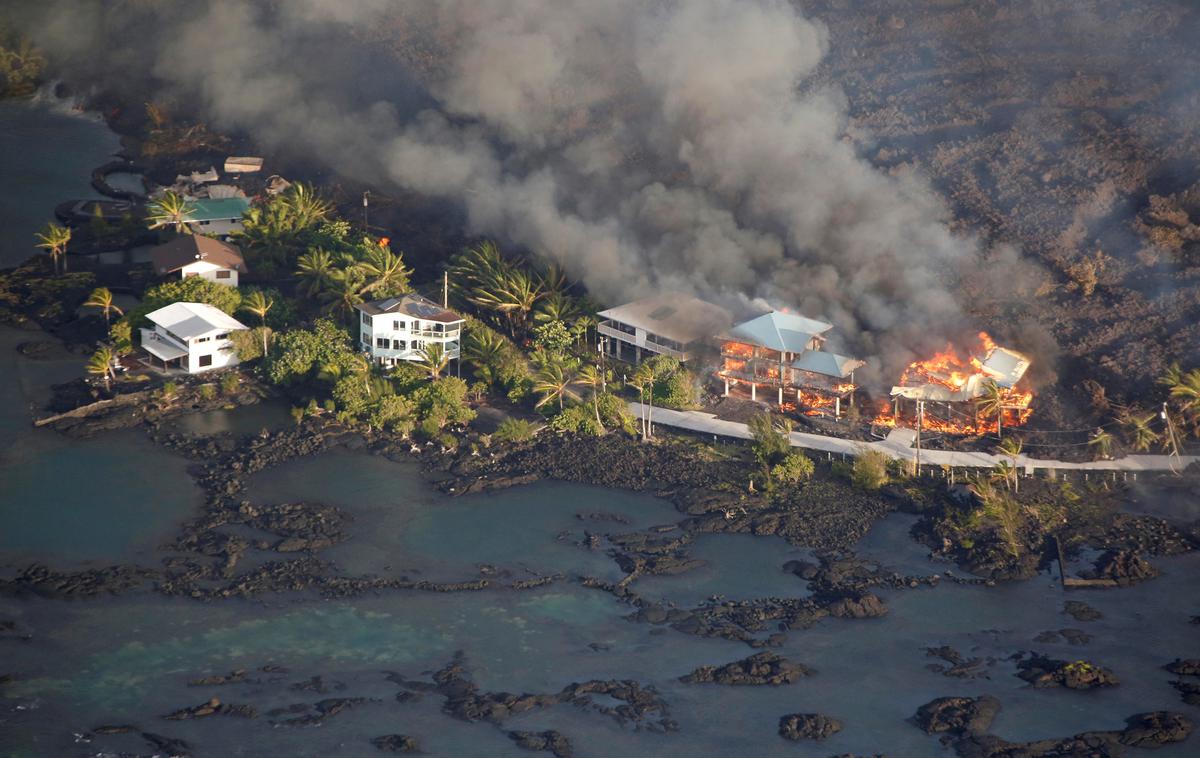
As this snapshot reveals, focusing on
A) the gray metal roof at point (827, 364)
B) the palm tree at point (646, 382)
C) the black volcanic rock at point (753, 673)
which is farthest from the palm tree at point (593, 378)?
the black volcanic rock at point (753, 673)

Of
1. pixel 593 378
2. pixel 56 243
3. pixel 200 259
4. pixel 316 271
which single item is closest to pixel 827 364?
pixel 593 378

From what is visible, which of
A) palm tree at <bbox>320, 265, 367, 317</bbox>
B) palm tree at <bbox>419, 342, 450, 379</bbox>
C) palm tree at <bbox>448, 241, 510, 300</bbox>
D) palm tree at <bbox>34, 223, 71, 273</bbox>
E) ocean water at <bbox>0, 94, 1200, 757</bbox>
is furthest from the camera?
palm tree at <bbox>34, 223, 71, 273</bbox>

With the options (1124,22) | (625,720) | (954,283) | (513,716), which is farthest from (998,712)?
(1124,22)

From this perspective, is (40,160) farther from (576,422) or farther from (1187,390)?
(1187,390)

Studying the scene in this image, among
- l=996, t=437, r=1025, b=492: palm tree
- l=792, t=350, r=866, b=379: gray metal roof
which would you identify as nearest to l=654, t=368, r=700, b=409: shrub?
l=792, t=350, r=866, b=379: gray metal roof

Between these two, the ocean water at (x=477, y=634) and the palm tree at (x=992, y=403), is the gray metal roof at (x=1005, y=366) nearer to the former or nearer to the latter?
the palm tree at (x=992, y=403)

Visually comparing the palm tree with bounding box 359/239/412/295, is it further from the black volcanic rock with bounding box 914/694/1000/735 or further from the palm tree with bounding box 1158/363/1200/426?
the black volcanic rock with bounding box 914/694/1000/735
